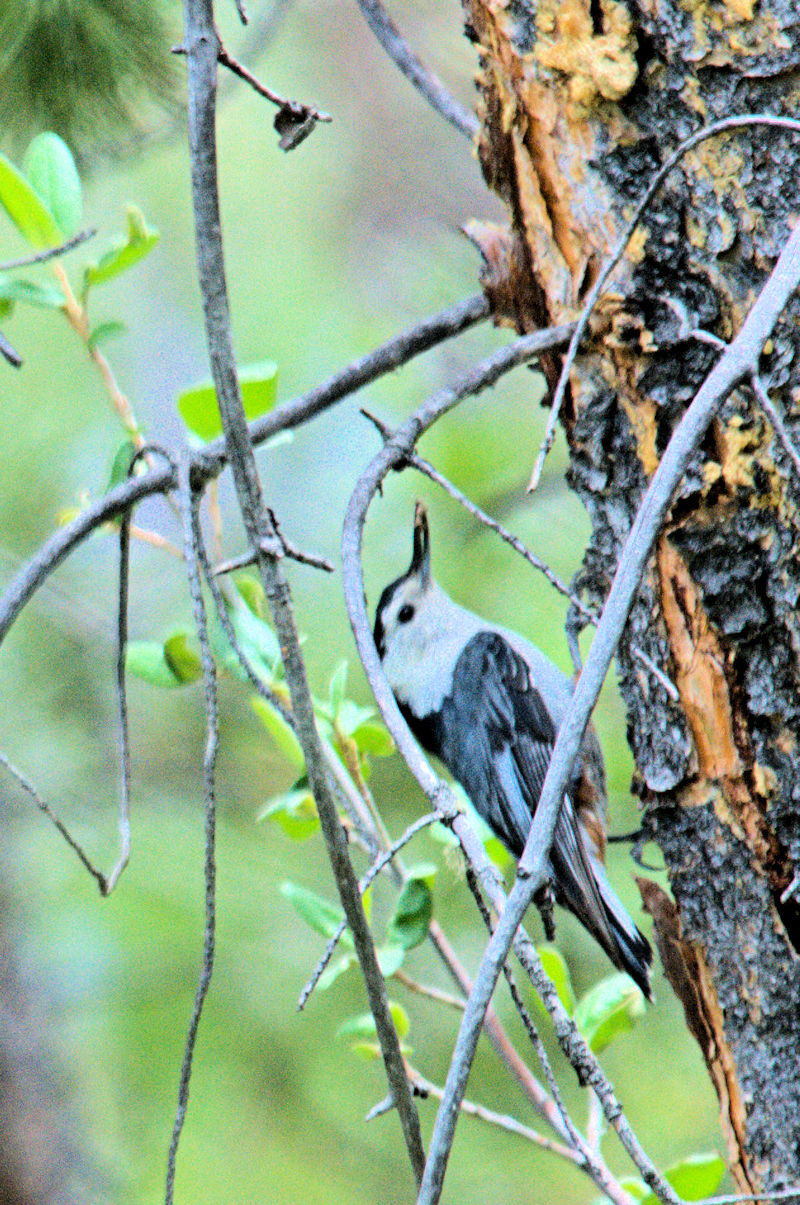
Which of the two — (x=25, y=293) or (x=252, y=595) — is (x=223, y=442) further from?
(x=252, y=595)

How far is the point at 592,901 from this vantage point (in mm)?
1626

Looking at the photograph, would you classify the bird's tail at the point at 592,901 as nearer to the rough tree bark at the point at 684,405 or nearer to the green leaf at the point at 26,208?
the rough tree bark at the point at 684,405

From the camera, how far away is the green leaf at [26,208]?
1.11 metres

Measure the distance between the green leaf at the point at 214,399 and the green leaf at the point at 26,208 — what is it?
206mm

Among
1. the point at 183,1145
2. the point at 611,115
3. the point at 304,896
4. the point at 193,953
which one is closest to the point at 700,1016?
the point at 304,896

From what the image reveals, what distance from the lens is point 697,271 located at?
3.44 ft

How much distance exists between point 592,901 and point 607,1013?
25cm

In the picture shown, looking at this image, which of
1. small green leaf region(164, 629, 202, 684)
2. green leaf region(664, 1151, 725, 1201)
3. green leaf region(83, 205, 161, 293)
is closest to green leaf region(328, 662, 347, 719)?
small green leaf region(164, 629, 202, 684)

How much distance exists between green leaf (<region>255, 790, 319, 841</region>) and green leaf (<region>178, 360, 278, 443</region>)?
0.43 metres

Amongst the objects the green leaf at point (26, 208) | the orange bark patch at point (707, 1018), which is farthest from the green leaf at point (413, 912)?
the green leaf at point (26, 208)

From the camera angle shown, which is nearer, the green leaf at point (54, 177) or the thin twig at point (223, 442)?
the thin twig at point (223, 442)

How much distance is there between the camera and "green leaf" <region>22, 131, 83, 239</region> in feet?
3.76

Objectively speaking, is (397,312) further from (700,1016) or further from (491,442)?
(700,1016)

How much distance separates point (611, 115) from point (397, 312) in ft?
5.05
